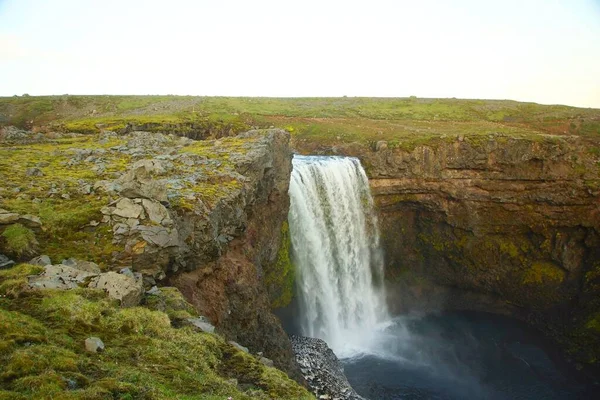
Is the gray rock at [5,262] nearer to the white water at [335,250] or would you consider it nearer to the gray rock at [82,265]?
the gray rock at [82,265]

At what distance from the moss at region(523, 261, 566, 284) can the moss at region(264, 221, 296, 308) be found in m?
23.7

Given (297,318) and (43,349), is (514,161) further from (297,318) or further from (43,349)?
(43,349)

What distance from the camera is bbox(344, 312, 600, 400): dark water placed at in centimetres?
2889

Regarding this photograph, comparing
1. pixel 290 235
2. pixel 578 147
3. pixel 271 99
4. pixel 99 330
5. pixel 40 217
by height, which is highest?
pixel 271 99

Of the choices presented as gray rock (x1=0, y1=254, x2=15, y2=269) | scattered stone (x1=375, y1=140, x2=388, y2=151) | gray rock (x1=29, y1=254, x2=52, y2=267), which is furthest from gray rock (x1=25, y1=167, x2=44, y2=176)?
scattered stone (x1=375, y1=140, x2=388, y2=151)

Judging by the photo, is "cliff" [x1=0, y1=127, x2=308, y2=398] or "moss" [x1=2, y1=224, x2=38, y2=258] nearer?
"cliff" [x1=0, y1=127, x2=308, y2=398]

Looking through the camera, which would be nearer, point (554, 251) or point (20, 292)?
point (20, 292)

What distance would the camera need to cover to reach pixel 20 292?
32.1ft

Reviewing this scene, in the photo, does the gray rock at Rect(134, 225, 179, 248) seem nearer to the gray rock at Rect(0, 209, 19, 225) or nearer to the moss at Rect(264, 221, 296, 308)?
the gray rock at Rect(0, 209, 19, 225)

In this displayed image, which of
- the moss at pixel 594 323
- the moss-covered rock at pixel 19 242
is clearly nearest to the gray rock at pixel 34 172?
the moss-covered rock at pixel 19 242

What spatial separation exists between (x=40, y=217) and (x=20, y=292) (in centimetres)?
539

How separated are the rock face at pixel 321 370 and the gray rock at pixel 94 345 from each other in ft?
49.1

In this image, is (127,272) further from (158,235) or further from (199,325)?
(199,325)

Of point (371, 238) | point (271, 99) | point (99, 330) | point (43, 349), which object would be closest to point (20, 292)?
point (99, 330)
